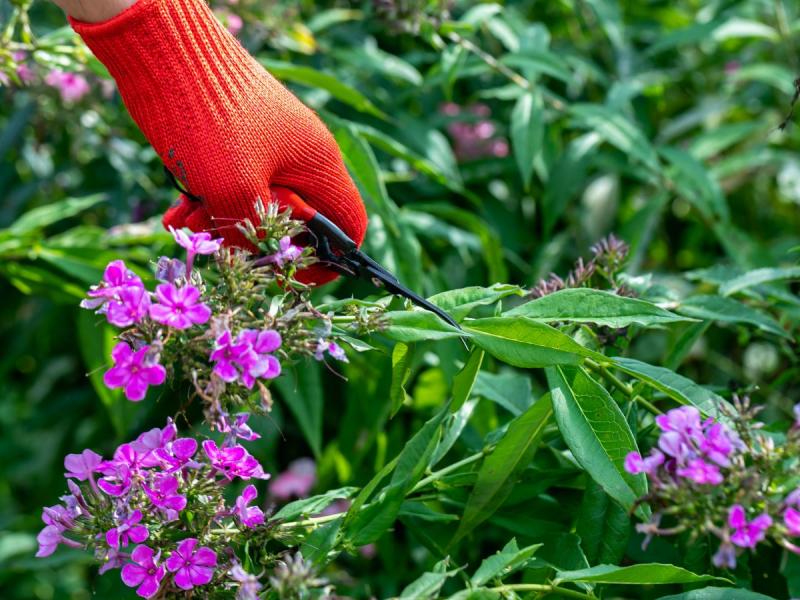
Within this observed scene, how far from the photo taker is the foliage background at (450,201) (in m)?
1.75

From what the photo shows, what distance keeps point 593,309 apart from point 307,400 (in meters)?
0.81

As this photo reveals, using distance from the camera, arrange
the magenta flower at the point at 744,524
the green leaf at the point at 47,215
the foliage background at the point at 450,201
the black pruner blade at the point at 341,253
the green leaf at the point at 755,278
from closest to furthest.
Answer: the magenta flower at the point at 744,524 < the black pruner blade at the point at 341,253 < the green leaf at the point at 755,278 < the foliage background at the point at 450,201 < the green leaf at the point at 47,215

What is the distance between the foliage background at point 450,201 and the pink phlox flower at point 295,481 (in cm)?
5

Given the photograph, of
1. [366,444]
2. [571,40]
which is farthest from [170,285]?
[571,40]

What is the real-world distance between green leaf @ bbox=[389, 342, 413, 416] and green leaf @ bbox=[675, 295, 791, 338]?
0.48 m

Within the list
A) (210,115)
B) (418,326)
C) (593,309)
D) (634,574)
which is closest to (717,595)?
(634,574)

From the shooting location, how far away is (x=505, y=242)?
2307 mm

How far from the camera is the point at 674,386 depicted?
1.17 metres

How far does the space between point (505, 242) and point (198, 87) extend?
1202mm

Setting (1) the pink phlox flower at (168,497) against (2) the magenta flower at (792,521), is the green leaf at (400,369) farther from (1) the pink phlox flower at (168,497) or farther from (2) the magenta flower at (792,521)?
(2) the magenta flower at (792,521)

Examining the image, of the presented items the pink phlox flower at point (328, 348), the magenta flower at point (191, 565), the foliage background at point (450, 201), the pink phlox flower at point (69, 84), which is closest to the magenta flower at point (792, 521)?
the foliage background at point (450, 201)

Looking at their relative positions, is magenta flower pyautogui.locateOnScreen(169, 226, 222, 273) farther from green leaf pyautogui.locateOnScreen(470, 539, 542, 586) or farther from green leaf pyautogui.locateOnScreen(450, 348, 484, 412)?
green leaf pyautogui.locateOnScreen(470, 539, 542, 586)

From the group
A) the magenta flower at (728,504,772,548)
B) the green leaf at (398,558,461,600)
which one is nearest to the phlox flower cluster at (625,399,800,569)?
the magenta flower at (728,504,772,548)

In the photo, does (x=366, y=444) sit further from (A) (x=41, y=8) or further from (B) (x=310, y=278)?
(A) (x=41, y=8)
